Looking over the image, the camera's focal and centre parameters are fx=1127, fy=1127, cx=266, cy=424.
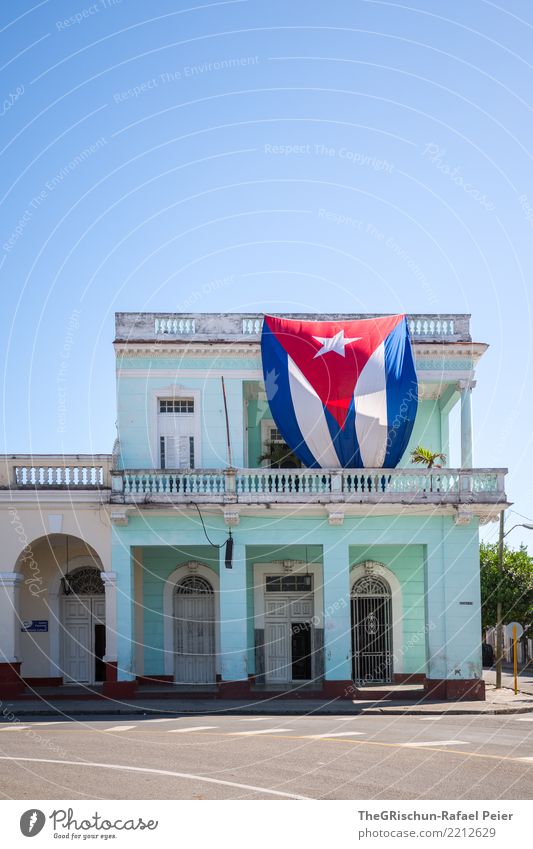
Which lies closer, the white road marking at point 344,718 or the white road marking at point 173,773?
the white road marking at point 173,773

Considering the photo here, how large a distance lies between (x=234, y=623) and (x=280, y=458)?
180 inches

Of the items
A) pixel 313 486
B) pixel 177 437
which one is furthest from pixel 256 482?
pixel 177 437

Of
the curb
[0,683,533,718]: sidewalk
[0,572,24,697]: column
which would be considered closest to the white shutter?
[0,572,24,697]: column

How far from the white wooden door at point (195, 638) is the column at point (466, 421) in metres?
7.70

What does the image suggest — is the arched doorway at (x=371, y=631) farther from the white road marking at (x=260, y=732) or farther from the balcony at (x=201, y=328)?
the white road marking at (x=260, y=732)

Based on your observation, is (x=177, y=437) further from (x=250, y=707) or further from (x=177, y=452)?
(x=250, y=707)

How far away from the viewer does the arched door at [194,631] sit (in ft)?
97.8

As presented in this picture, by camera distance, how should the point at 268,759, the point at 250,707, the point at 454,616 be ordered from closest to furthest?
the point at 268,759 < the point at 250,707 < the point at 454,616

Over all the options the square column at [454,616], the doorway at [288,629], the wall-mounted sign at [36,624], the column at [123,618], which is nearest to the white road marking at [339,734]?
the square column at [454,616]

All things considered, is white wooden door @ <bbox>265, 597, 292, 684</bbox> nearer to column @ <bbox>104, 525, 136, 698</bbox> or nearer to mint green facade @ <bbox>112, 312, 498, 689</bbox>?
mint green facade @ <bbox>112, 312, 498, 689</bbox>

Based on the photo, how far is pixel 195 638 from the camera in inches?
1180

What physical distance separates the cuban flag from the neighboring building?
0.69 meters

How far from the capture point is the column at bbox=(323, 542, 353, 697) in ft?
87.7
